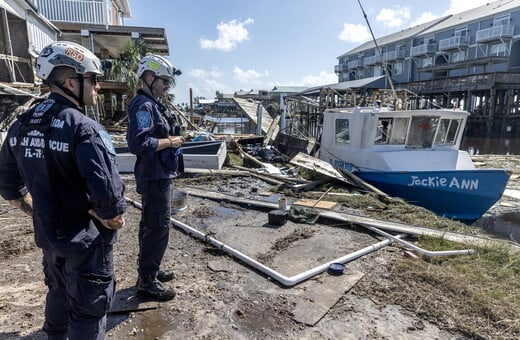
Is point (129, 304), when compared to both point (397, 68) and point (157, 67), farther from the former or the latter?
point (397, 68)

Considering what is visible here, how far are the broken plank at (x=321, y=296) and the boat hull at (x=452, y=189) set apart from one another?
4396mm

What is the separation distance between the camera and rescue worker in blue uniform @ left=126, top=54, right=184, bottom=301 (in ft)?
8.72

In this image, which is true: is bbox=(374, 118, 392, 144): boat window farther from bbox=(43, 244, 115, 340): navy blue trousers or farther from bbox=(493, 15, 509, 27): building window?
bbox=(493, 15, 509, 27): building window

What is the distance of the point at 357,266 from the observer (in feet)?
11.3

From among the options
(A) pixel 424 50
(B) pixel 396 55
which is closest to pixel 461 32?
(A) pixel 424 50

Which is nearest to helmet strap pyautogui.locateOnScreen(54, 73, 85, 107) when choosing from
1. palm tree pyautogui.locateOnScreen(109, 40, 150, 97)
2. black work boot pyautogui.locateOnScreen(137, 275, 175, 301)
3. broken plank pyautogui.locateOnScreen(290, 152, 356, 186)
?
black work boot pyautogui.locateOnScreen(137, 275, 175, 301)

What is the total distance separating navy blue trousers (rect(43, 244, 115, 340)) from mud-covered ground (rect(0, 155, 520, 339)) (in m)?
0.68

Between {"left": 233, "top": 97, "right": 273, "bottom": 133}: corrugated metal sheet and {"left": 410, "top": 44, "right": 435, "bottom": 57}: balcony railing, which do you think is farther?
{"left": 410, "top": 44, "right": 435, "bottom": 57}: balcony railing

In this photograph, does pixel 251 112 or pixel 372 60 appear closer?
pixel 251 112

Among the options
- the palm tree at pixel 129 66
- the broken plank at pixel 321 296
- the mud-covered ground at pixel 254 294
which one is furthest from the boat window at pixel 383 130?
the palm tree at pixel 129 66

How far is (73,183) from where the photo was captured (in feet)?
5.74

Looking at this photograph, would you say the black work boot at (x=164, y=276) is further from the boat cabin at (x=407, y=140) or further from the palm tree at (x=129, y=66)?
the palm tree at (x=129, y=66)

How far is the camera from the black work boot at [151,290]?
109 inches

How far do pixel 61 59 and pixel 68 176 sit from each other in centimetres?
63
